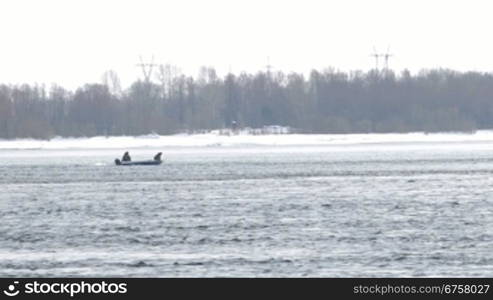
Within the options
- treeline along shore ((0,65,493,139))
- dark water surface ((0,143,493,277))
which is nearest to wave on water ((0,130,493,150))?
treeline along shore ((0,65,493,139))

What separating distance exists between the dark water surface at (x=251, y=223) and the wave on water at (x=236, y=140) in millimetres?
60896

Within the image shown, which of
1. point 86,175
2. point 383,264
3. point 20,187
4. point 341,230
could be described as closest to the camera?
point 383,264

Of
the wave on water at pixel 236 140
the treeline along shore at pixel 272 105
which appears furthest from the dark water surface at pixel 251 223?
the treeline along shore at pixel 272 105

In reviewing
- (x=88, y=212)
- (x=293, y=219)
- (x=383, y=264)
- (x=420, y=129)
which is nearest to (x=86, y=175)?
(x=88, y=212)

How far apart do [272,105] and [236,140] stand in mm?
25755

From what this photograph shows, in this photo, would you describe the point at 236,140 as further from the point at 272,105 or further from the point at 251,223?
the point at 251,223

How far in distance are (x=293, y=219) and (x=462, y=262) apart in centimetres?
1229

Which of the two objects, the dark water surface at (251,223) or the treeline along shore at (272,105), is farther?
the treeline along shore at (272,105)

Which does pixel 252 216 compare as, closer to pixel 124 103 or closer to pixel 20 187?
pixel 20 187

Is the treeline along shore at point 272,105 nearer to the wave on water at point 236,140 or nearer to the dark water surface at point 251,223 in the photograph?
the wave on water at point 236,140

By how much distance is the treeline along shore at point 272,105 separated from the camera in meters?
151

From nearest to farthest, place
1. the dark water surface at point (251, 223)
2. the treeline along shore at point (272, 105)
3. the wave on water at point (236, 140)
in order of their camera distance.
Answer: the dark water surface at point (251, 223) → the wave on water at point (236, 140) → the treeline along shore at point (272, 105)

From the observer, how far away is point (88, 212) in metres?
45.8

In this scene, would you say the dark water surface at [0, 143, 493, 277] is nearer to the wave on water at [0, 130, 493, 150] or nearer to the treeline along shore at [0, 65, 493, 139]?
the wave on water at [0, 130, 493, 150]
